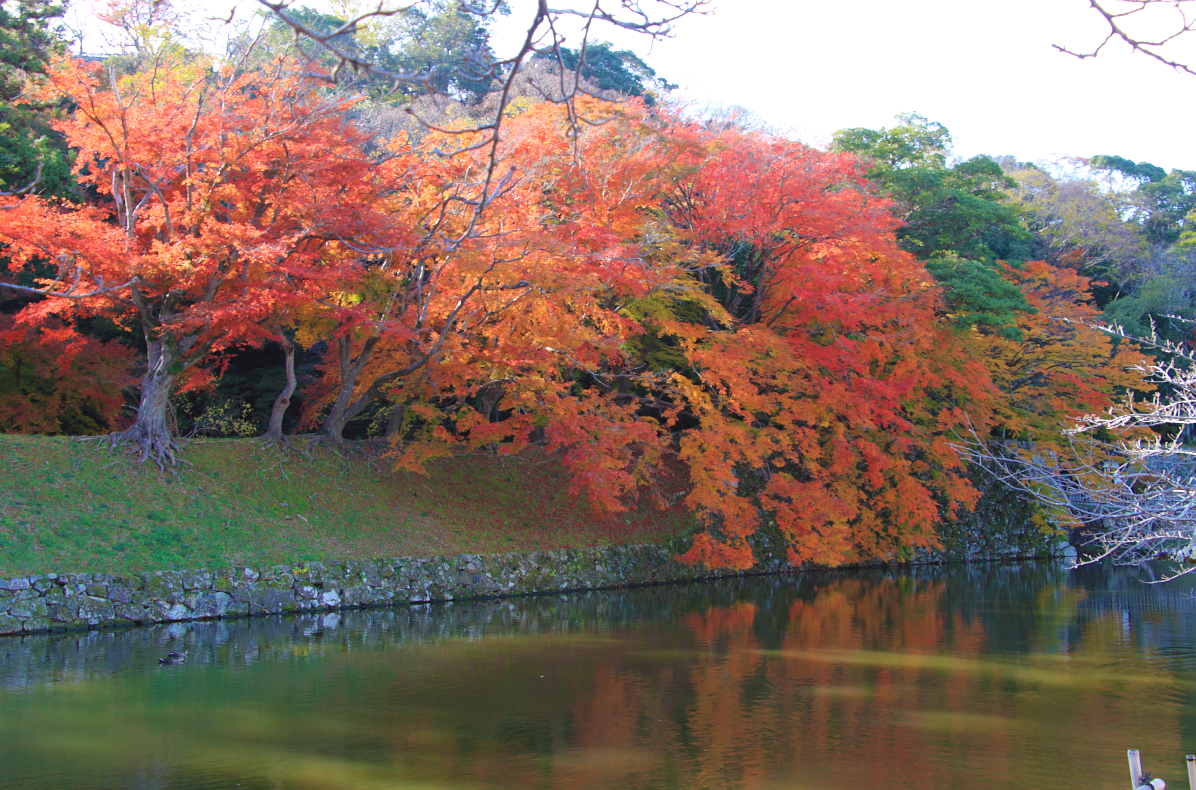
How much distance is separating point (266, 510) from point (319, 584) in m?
1.96

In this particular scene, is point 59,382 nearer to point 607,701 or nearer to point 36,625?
point 36,625

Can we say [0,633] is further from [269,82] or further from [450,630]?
[269,82]

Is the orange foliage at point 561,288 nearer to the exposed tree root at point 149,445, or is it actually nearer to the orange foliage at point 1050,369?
the exposed tree root at point 149,445

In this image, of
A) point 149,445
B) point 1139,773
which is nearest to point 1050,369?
point 149,445

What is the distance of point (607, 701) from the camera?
8.68 meters

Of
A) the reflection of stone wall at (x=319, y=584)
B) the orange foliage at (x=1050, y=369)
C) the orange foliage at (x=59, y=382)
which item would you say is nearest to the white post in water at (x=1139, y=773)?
the reflection of stone wall at (x=319, y=584)

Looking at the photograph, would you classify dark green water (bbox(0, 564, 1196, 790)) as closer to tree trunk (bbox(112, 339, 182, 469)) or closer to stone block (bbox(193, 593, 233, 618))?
stone block (bbox(193, 593, 233, 618))

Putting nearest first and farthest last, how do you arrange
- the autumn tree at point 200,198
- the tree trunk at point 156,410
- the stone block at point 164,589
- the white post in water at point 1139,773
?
the white post in water at point 1139,773 → the stone block at point 164,589 → the autumn tree at point 200,198 → the tree trunk at point 156,410

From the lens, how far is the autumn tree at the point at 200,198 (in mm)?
13023

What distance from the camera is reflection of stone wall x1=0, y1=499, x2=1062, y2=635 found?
11.5 metres

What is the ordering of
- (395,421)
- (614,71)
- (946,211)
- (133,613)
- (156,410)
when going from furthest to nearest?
(614,71)
(946,211)
(395,421)
(156,410)
(133,613)

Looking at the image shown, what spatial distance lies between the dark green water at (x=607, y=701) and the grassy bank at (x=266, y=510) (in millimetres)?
1300

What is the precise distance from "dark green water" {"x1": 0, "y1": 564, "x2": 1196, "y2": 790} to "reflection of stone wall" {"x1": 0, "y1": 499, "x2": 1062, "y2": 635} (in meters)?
0.43

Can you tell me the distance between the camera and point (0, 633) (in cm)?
1113
